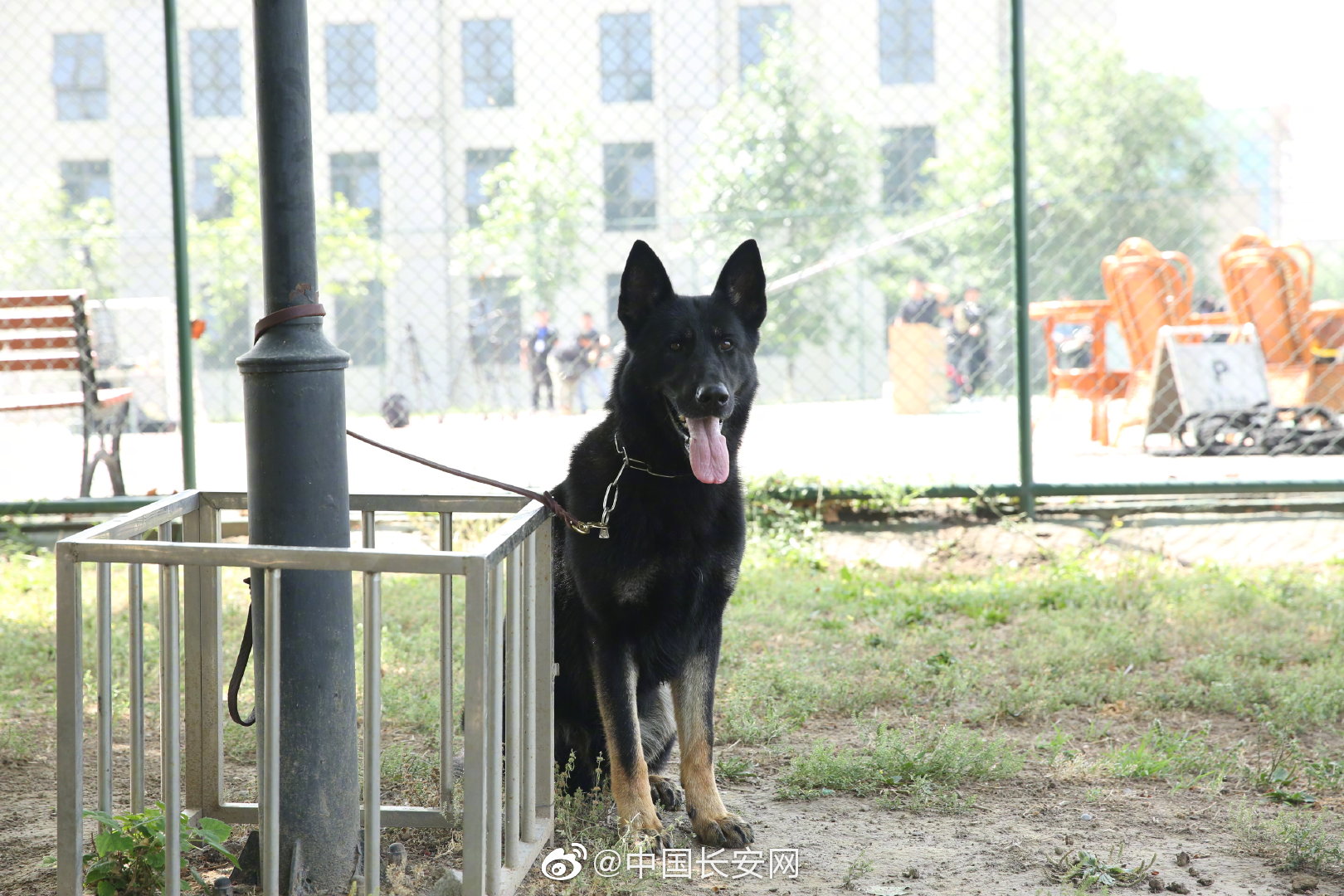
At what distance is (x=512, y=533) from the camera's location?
2.31m

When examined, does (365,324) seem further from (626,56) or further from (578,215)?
(626,56)

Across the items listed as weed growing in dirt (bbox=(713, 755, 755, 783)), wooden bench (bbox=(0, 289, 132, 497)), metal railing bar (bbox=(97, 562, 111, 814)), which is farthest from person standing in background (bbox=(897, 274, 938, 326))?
metal railing bar (bbox=(97, 562, 111, 814))

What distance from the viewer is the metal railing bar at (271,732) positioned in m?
2.02

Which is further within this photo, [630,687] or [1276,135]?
[1276,135]

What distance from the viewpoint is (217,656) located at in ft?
8.49

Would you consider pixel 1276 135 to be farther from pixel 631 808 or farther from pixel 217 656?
pixel 217 656

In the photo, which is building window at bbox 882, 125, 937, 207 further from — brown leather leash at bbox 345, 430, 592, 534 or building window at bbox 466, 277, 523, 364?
brown leather leash at bbox 345, 430, 592, 534

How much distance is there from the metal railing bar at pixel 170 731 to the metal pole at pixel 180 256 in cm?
429

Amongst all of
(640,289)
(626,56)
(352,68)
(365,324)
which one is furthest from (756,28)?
(640,289)

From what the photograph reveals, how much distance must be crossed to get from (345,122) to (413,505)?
475 cm

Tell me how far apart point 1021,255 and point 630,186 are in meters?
2.29

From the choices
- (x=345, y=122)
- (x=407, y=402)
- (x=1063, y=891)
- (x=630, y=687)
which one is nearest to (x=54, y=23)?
(x=345, y=122)

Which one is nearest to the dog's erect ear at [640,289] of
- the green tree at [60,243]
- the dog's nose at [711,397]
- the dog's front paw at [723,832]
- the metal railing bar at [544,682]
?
the dog's nose at [711,397]

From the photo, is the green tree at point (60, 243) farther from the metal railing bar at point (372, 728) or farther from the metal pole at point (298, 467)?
the metal railing bar at point (372, 728)
